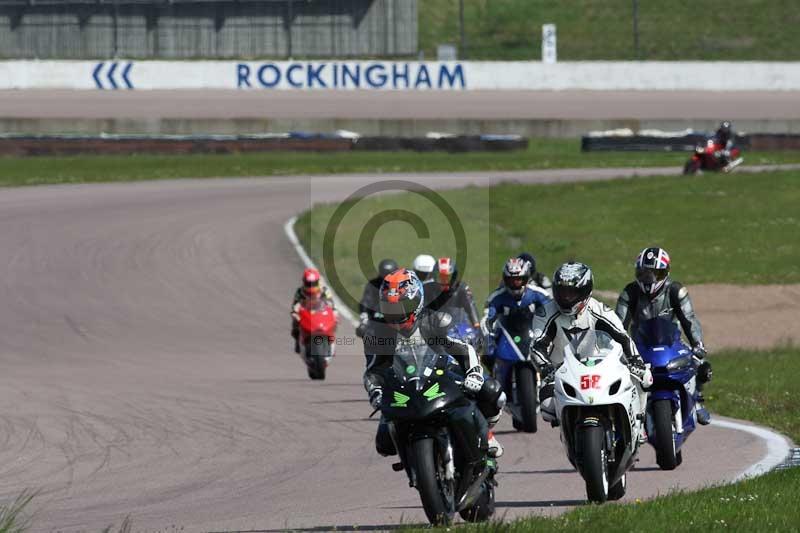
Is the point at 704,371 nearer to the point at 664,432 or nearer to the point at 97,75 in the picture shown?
the point at 664,432

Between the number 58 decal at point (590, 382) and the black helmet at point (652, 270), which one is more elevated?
the black helmet at point (652, 270)

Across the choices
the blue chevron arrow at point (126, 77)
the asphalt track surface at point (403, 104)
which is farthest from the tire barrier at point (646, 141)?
the blue chevron arrow at point (126, 77)

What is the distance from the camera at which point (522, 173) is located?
38906mm

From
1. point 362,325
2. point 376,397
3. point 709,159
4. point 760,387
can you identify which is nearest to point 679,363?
point 376,397

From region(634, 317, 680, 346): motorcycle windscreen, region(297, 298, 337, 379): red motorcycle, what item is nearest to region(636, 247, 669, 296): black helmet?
region(634, 317, 680, 346): motorcycle windscreen

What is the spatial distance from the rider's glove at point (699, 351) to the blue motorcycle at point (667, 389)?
0.22 ft

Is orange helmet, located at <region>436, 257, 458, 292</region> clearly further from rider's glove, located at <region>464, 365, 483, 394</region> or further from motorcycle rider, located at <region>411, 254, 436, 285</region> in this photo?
rider's glove, located at <region>464, 365, 483, 394</region>

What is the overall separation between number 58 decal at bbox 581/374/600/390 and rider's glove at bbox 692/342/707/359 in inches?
90.0

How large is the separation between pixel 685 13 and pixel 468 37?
27.6ft

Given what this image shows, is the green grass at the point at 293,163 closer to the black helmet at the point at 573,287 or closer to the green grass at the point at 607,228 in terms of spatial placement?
the green grass at the point at 607,228

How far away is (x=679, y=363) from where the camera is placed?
11.0 m

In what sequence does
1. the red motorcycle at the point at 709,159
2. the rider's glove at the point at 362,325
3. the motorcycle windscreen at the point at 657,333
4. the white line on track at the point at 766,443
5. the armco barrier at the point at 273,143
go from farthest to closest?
the armco barrier at the point at 273,143 → the red motorcycle at the point at 709,159 → the rider's glove at the point at 362,325 → the motorcycle windscreen at the point at 657,333 → the white line on track at the point at 766,443

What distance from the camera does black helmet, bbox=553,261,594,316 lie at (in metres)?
9.45

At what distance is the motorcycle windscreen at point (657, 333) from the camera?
1109 cm
